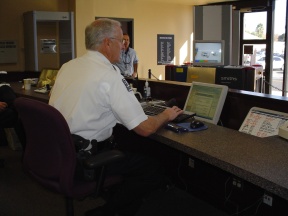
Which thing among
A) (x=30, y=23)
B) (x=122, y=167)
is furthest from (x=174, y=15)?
(x=122, y=167)

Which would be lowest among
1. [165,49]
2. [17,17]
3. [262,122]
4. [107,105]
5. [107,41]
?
[262,122]

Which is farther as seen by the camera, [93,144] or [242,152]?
[93,144]

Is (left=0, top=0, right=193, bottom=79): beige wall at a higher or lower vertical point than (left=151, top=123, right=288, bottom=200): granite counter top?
higher

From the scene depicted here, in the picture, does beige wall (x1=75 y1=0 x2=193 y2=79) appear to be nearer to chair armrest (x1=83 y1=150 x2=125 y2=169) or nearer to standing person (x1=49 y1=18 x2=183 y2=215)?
standing person (x1=49 y1=18 x2=183 y2=215)

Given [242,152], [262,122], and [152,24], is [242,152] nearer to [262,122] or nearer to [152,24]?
[262,122]

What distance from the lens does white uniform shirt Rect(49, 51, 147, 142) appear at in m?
1.81

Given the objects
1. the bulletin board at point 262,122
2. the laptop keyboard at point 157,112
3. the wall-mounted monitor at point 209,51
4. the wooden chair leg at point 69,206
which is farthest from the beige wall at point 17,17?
the bulletin board at point 262,122

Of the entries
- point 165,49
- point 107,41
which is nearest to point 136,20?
point 165,49

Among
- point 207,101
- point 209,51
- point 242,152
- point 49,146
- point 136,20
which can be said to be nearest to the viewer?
point 242,152

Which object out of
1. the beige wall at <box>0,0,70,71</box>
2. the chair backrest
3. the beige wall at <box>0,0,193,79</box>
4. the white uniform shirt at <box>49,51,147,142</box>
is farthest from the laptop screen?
the beige wall at <box>0,0,70,71</box>

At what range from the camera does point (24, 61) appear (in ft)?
19.6

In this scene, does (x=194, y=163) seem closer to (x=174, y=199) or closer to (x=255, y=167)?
(x=174, y=199)

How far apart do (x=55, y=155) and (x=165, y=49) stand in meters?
6.22

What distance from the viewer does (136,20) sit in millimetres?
7176
